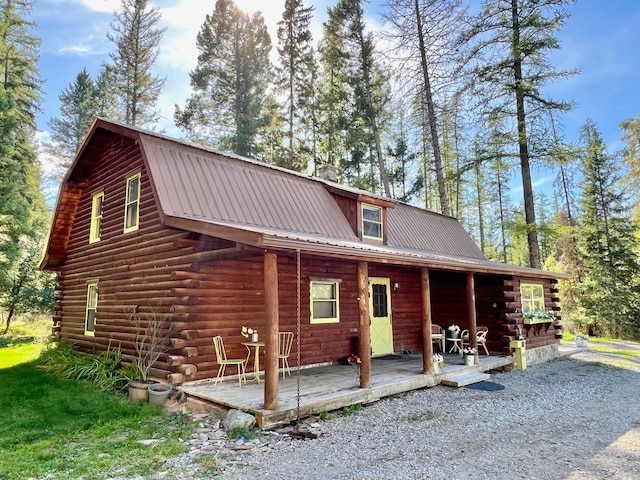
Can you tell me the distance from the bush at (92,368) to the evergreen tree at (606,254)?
68.9 feet

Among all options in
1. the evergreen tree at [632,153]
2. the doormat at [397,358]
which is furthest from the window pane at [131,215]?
the evergreen tree at [632,153]

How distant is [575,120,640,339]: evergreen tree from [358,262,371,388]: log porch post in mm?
17822

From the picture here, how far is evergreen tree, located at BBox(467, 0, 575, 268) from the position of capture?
13945mm

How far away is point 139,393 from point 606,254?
2233cm

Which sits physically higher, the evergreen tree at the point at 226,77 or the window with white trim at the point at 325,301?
the evergreen tree at the point at 226,77

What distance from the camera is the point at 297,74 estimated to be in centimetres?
2220

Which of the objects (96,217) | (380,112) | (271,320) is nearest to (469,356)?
(271,320)

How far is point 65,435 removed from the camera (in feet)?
16.7

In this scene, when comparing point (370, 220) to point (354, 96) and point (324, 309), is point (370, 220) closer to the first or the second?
point (324, 309)

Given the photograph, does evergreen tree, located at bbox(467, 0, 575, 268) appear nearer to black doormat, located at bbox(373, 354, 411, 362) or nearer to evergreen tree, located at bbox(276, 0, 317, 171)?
black doormat, located at bbox(373, 354, 411, 362)

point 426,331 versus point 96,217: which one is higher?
point 96,217

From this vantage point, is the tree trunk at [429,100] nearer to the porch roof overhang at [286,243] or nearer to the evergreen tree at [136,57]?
the porch roof overhang at [286,243]

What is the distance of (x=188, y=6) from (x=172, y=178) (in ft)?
51.6

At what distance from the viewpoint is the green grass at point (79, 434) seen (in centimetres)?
407
